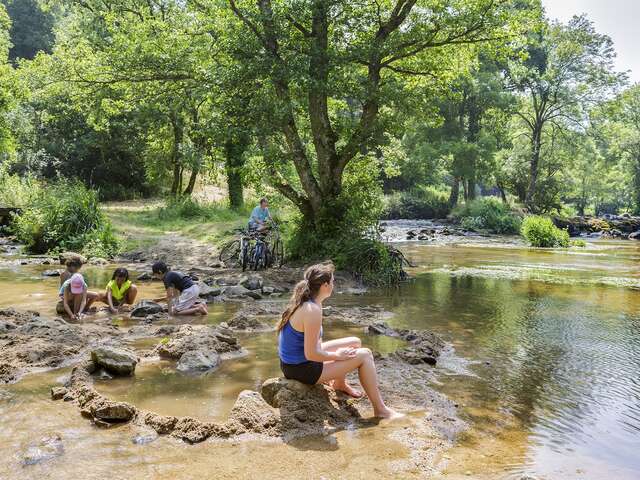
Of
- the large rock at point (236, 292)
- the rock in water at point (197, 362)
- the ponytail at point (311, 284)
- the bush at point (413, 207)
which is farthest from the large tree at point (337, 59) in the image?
the bush at point (413, 207)

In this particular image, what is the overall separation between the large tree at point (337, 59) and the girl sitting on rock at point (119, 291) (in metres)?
5.98

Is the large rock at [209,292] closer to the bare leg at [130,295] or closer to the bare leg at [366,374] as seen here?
the bare leg at [130,295]

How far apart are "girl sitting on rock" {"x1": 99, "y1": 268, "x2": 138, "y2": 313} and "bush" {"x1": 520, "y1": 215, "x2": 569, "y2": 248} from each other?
75.1ft

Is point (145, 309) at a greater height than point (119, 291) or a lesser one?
lesser

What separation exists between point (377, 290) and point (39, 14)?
60177mm

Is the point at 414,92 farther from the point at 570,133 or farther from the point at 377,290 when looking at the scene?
the point at 570,133

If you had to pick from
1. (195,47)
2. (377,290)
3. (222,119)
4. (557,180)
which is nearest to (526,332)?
(377,290)

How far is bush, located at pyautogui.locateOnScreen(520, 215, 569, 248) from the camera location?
28.5 m

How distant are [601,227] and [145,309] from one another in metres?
36.7

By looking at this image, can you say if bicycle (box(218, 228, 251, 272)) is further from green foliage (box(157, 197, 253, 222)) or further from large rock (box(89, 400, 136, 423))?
large rock (box(89, 400, 136, 423))

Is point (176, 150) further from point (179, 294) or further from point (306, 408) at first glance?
point (306, 408)

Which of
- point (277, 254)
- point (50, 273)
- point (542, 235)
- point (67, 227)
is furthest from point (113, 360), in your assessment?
point (542, 235)

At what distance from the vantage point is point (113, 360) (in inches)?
253

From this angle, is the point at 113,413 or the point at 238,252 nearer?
the point at 113,413
